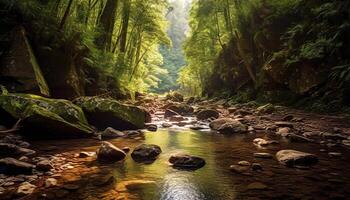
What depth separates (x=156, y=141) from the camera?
340 inches

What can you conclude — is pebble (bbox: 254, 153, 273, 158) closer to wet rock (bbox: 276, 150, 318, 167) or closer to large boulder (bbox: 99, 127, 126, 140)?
wet rock (bbox: 276, 150, 318, 167)

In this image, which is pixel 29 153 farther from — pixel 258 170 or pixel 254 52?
pixel 254 52

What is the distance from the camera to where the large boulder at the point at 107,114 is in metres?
10.0

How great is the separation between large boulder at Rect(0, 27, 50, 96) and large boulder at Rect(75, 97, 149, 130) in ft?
4.47

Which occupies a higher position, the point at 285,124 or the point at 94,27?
the point at 94,27

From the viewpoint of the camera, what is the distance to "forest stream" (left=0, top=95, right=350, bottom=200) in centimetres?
447

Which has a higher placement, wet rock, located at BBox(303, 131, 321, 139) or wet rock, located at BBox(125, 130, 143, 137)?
wet rock, located at BBox(125, 130, 143, 137)

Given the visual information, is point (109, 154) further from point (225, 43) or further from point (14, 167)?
point (225, 43)

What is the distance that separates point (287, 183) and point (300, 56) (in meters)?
10.3

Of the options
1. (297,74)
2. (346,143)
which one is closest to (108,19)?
(297,74)

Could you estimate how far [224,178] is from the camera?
17.1 ft

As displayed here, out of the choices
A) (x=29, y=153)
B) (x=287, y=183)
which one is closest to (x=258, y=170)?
(x=287, y=183)

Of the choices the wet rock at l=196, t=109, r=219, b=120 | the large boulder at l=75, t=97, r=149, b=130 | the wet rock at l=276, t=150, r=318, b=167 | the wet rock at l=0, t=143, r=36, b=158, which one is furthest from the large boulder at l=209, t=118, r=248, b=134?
the wet rock at l=0, t=143, r=36, b=158

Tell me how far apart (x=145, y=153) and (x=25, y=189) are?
273 cm
